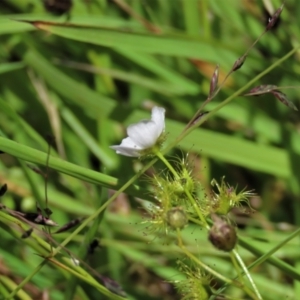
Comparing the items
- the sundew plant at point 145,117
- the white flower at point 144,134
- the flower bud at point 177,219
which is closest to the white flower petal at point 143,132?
the white flower at point 144,134

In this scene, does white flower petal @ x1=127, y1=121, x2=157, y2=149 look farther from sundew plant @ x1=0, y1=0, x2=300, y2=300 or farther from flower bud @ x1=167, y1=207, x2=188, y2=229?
sundew plant @ x1=0, y1=0, x2=300, y2=300

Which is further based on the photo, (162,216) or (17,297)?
(17,297)

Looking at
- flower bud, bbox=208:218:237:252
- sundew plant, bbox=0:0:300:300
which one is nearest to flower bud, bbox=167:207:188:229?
flower bud, bbox=208:218:237:252

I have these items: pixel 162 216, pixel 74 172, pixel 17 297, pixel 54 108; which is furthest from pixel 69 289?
pixel 54 108

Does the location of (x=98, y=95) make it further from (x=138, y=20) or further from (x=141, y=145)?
(x=141, y=145)

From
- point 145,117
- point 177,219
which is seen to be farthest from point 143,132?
point 145,117

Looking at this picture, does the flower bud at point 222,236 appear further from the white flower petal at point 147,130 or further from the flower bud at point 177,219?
the white flower petal at point 147,130
